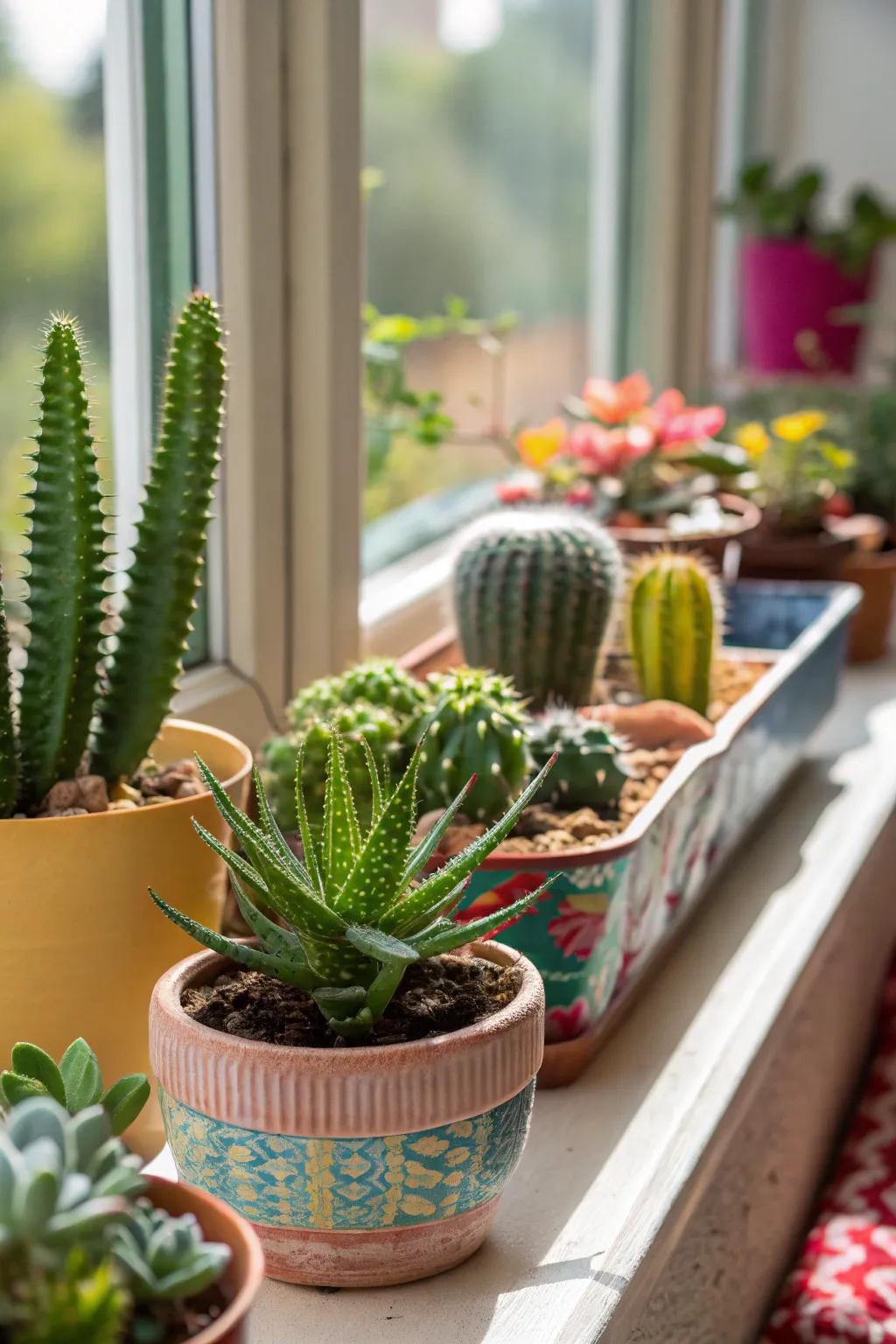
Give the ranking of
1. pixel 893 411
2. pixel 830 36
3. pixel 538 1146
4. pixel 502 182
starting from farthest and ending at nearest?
pixel 830 36 → pixel 893 411 → pixel 502 182 → pixel 538 1146

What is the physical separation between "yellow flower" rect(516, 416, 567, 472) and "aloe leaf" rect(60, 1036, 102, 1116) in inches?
38.1

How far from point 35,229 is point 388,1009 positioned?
0.52 meters

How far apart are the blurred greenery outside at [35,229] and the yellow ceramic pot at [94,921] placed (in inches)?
9.9

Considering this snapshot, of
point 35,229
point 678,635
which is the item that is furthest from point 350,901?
point 678,635

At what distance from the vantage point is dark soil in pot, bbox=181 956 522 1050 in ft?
2.01

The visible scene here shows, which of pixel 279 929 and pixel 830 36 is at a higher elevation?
pixel 830 36

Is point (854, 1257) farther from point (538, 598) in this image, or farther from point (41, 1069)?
point (41, 1069)

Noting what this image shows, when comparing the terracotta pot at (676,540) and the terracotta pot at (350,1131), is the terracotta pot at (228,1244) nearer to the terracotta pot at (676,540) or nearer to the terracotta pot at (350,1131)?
the terracotta pot at (350,1131)

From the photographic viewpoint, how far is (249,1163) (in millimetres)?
587

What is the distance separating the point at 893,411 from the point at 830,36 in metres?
0.71

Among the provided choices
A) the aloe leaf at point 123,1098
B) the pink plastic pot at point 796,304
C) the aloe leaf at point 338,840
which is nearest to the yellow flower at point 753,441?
the pink plastic pot at point 796,304

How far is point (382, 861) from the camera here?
59cm

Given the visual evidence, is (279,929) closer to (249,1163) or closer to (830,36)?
(249,1163)

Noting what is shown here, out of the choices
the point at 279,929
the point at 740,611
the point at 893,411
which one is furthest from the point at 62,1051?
the point at 893,411
